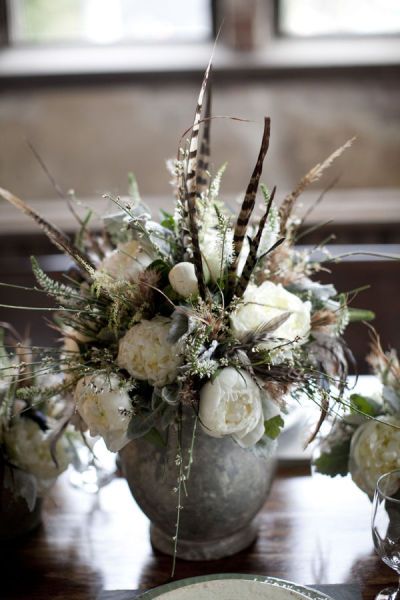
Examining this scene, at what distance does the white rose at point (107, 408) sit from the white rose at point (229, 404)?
3.2 inches

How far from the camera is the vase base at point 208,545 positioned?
89 centimetres

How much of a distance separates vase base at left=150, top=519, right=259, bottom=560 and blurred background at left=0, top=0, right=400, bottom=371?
6.33 feet

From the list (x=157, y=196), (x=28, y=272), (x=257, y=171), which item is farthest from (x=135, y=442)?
(x=157, y=196)

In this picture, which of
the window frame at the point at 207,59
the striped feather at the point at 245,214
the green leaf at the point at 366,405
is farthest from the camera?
the window frame at the point at 207,59

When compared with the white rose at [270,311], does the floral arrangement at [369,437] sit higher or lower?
lower

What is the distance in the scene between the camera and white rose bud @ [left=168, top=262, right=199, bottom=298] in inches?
30.7

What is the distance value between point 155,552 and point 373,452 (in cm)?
28

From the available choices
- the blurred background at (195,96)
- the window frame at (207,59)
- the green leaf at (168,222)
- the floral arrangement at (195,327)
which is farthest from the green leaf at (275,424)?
the window frame at (207,59)

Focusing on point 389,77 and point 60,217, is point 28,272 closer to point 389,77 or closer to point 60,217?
point 60,217

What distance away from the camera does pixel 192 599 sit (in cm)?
75

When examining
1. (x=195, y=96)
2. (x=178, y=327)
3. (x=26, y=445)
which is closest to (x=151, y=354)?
(x=178, y=327)

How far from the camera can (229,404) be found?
75 cm

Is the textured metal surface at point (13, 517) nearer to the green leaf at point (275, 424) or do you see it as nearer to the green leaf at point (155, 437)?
the green leaf at point (155, 437)

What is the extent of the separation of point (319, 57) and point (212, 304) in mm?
2199
